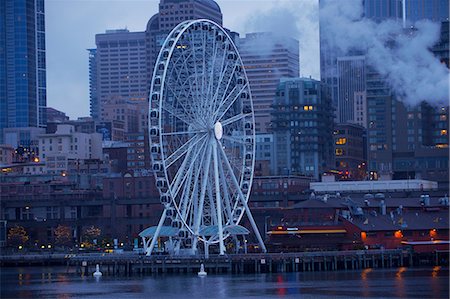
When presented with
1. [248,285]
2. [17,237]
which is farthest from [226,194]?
[17,237]

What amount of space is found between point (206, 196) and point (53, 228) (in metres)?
64.1

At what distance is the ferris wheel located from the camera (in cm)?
11775

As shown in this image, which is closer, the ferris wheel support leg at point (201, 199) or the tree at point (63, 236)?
the ferris wheel support leg at point (201, 199)

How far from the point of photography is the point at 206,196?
132 meters

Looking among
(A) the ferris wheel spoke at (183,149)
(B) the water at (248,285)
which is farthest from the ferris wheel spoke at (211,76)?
(B) the water at (248,285)

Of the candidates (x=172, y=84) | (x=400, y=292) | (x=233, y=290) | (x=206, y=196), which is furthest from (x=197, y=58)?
(x=400, y=292)

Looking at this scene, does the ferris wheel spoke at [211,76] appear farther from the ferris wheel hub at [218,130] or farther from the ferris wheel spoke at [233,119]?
the ferris wheel spoke at [233,119]

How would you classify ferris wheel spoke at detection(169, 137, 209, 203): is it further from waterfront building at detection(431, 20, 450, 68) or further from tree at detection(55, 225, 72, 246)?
waterfront building at detection(431, 20, 450, 68)

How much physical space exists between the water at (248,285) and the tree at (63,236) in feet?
189

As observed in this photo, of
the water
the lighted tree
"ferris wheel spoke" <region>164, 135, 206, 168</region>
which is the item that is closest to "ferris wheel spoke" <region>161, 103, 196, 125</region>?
"ferris wheel spoke" <region>164, 135, 206, 168</region>

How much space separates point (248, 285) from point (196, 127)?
19937 millimetres

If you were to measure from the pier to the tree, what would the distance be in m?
51.4

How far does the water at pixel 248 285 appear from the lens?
96.2m

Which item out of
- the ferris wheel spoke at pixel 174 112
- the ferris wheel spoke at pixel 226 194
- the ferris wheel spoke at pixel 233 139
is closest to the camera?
the ferris wheel spoke at pixel 174 112
